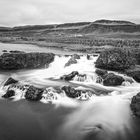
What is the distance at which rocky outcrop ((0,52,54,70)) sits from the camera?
2459cm

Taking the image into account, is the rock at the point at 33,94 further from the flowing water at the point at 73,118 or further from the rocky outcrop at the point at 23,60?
the rocky outcrop at the point at 23,60

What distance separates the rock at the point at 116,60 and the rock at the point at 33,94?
984 centimetres

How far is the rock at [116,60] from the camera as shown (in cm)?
2216

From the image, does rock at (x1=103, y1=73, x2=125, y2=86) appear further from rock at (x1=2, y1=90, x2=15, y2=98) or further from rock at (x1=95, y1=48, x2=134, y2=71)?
rock at (x1=2, y1=90, x2=15, y2=98)

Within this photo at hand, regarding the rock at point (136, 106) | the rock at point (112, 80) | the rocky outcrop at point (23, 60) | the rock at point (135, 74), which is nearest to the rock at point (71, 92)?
the rock at point (112, 80)

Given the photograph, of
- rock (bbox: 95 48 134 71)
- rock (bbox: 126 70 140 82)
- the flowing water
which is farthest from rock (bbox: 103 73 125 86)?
rock (bbox: 95 48 134 71)

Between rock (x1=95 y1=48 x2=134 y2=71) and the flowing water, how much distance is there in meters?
5.66

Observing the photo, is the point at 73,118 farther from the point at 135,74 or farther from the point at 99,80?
the point at 135,74

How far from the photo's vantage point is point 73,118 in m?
12.1

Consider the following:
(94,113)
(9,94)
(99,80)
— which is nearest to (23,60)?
(99,80)

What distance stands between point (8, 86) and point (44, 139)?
730 centimetres

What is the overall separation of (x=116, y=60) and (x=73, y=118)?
11.6m

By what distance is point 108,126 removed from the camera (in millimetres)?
11000

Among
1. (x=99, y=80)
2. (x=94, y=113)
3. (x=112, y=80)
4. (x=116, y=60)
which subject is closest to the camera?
(x=94, y=113)
